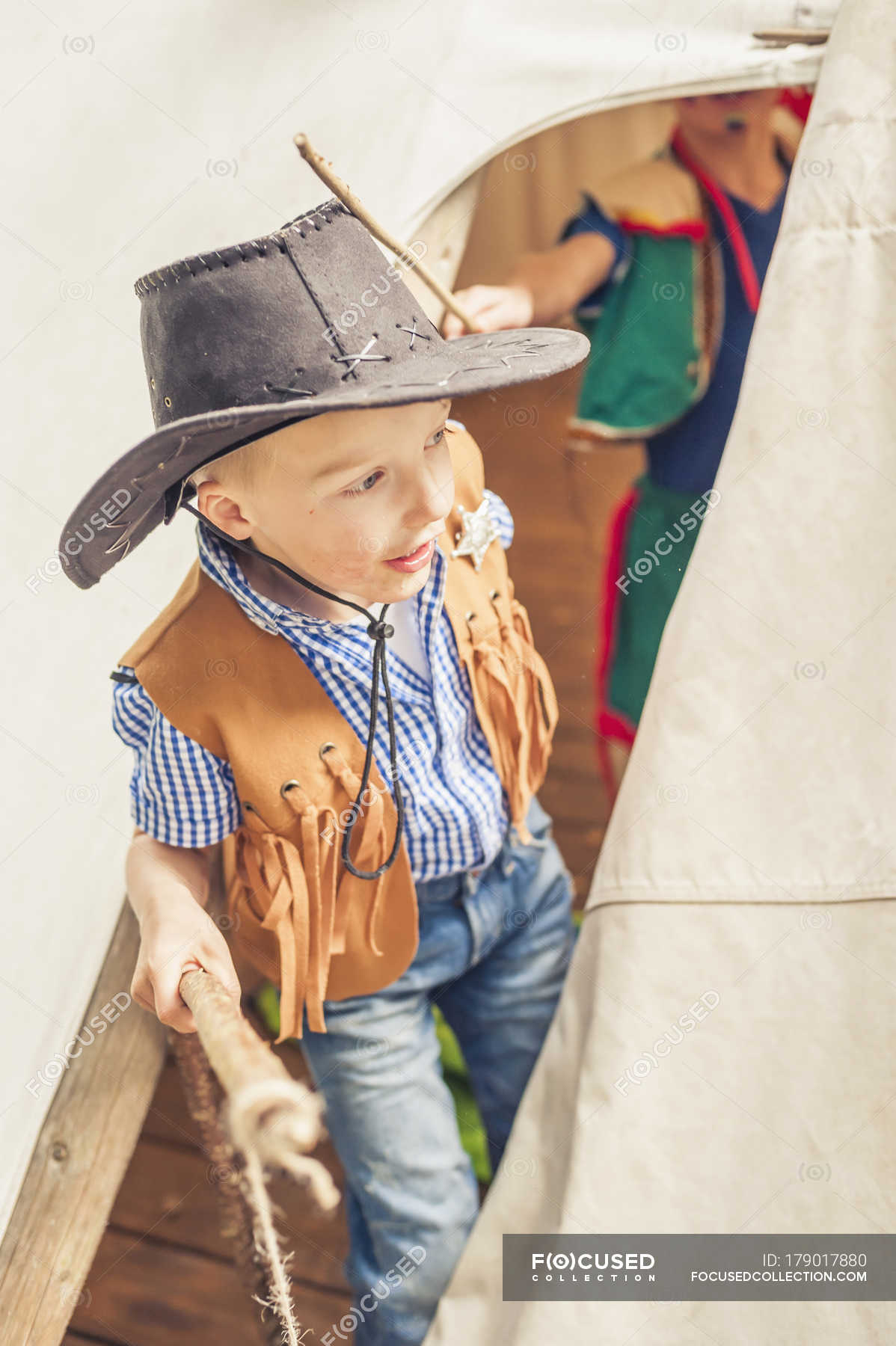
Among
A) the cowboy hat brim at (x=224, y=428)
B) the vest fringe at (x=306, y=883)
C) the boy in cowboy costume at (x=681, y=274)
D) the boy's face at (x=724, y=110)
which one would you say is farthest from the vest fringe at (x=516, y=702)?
the boy's face at (x=724, y=110)

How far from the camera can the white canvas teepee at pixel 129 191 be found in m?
0.89

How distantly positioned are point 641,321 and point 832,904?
0.73m

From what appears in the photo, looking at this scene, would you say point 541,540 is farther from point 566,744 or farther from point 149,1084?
point 149,1084

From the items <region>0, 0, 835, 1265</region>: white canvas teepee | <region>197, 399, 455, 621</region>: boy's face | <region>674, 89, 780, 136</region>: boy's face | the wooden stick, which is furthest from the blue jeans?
<region>674, 89, 780, 136</region>: boy's face

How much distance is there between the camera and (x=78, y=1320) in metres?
1.31

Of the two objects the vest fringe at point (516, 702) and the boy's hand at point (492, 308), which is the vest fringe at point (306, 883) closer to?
the vest fringe at point (516, 702)

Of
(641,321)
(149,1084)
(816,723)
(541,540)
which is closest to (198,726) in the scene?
(149,1084)

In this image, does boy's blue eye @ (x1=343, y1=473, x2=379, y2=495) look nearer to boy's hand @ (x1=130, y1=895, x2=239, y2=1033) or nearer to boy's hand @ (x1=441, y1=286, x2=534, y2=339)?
boy's hand @ (x1=130, y1=895, x2=239, y2=1033)

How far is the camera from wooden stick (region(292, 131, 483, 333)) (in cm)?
75

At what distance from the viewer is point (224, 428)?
631 millimetres

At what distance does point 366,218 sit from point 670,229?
2.00ft

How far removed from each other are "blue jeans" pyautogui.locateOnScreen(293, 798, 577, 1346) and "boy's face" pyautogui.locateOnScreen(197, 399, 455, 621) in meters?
0.35

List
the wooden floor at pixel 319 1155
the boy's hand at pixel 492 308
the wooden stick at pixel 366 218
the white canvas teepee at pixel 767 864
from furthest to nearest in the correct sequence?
the wooden floor at pixel 319 1155, the boy's hand at pixel 492 308, the white canvas teepee at pixel 767 864, the wooden stick at pixel 366 218

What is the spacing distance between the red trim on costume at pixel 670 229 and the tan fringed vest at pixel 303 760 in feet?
1.63
